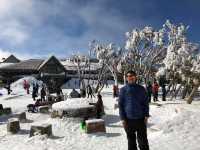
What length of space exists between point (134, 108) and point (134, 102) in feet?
0.40


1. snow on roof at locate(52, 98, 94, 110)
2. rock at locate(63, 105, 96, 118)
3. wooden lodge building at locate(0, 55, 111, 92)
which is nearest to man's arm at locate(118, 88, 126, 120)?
rock at locate(63, 105, 96, 118)

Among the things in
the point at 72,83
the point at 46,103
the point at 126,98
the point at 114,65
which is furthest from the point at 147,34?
the point at 126,98

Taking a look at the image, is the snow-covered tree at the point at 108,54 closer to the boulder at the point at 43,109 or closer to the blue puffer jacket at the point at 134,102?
the boulder at the point at 43,109

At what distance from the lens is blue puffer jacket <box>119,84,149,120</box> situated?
25.3ft

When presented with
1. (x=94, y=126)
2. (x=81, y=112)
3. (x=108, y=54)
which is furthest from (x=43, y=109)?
(x=108, y=54)

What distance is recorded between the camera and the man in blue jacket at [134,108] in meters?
7.73

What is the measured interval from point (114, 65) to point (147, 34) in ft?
35.8

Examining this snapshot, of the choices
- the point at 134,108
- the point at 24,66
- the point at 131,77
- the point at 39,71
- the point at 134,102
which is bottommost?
the point at 134,108

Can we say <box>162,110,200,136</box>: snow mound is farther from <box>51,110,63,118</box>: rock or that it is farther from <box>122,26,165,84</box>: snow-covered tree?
<box>122,26,165,84</box>: snow-covered tree

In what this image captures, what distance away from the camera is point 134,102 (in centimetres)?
773

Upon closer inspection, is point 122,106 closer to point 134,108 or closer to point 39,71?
point 134,108

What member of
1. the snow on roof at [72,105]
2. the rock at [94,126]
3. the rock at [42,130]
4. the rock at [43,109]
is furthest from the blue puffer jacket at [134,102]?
the rock at [43,109]

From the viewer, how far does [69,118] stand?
701 inches

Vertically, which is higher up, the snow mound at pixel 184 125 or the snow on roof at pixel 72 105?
the snow on roof at pixel 72 105
